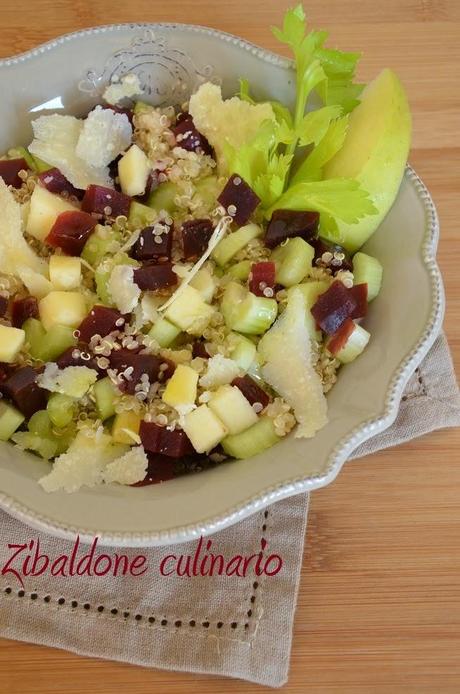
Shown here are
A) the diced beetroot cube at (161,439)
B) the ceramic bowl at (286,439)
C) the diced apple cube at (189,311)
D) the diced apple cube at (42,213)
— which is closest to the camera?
the ceramic bowl at (286,439)

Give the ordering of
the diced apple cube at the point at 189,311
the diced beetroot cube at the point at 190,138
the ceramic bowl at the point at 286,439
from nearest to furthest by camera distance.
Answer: the ceramic bowl at the point at 286,439 < the diced apple cube at the point at 189,311 < the diced beetroot cube at the point at 190,138

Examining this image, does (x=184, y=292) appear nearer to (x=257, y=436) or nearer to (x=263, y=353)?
(x=263, y=353)

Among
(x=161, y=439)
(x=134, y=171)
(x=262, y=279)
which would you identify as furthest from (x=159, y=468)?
(x=134, y=171)

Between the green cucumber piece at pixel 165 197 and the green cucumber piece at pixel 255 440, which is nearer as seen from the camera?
the green cucumber piece at pixel 255 440

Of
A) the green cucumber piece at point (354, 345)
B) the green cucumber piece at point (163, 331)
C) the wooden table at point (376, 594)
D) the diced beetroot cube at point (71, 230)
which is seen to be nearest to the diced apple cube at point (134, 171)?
the diced beetroot cube at point (71, 230)

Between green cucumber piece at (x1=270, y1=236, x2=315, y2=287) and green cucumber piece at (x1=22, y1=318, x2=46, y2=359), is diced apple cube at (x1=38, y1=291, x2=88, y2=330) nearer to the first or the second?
green cucumber piece at (x1=22, y1=318, x2=46, y2=359)

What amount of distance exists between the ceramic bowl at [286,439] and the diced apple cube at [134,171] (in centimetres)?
25

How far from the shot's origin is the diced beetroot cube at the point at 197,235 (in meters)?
1.53

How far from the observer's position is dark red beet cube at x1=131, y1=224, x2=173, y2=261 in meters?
1.52

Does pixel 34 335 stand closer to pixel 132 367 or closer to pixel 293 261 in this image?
pixel 132 367

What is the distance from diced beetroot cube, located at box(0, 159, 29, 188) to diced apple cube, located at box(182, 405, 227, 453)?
0.71m

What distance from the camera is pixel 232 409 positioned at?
4.46ft

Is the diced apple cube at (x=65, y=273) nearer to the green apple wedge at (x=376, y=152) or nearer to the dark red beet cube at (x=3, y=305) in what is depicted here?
the dark red beet cube at (x=3, y=305)

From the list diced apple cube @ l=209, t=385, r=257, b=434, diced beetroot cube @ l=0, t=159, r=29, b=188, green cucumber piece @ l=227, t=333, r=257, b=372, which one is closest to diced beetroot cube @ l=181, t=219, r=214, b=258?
green cucumber piece @ l=227, t=333, r=257, b=372
